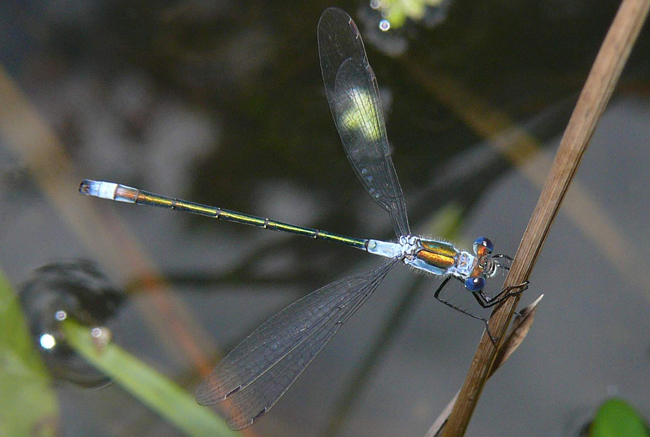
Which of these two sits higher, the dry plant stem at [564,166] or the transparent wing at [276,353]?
the dry plant stem at [564,166]

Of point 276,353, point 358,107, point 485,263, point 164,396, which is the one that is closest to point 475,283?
point 485,263

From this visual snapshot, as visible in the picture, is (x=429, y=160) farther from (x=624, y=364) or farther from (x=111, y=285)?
(x=111, y=285)

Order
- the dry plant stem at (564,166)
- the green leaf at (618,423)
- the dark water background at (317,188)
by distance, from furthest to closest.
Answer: the dark water background at (317,188) → the green leaf at (618,423) → the dry plant stem at (564,166)

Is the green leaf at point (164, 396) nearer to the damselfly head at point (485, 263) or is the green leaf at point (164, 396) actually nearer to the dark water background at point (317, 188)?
the dark water background at point (317, 188)

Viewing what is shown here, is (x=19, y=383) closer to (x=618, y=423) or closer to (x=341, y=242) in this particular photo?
(x=341, y=242)

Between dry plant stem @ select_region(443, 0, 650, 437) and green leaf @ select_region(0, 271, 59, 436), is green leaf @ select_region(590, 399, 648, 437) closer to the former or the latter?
dry plant stem @ select_region(443, 0, 650, 437)

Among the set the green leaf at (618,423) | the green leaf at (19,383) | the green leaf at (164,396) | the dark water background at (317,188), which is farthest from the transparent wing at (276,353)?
the green leaf at (618,423)

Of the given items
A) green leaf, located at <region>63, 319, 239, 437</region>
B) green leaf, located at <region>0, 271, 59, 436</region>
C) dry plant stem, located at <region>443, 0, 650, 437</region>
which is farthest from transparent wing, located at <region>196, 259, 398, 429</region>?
green leaf, located at <region>0, 271, 59, 436</region>

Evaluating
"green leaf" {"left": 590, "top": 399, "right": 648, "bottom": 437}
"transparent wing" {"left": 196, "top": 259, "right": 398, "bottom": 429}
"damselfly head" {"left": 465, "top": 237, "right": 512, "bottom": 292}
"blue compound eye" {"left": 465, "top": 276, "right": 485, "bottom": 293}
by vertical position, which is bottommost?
"transparent wing" {"left": 196, "top": 259, "right": 398, "bottom": 429}
